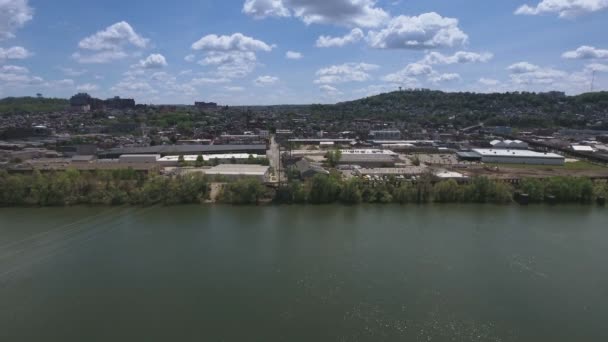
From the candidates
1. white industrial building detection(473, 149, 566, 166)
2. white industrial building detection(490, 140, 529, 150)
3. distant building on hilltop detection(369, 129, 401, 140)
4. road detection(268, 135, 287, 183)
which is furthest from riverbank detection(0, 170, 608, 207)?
distant building on hilltop detection(369, 129, 401, 140)

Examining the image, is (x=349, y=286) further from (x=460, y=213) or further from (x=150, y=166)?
(x=150, y=166)

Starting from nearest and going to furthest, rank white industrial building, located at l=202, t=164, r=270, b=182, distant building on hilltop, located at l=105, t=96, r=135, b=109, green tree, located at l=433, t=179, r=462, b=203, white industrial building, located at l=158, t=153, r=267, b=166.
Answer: green tree, located at l=433, t=179, r=462, b=203, white industrial building, located at l=202, t=164, r=270, b=182, white industrial building, located at l=158, t=153, r=267, b=166, distant building on hilltop, located at l=105, t=96, r=135, b=109

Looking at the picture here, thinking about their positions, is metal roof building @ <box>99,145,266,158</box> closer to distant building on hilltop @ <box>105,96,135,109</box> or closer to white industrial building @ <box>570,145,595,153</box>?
white industrial building @ <box>570,145,595,153</box>

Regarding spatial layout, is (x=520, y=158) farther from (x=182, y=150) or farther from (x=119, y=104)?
(x=119, y=104)

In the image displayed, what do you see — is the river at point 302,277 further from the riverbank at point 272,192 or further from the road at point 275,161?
the road at point 275,161

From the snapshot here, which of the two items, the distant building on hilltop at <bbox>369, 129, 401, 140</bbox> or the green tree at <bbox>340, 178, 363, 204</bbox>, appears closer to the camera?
the green tree at <bbox>340, 178, 363, 204</bbox>

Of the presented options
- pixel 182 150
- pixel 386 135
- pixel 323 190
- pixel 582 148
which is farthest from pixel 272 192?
pixel 582 148

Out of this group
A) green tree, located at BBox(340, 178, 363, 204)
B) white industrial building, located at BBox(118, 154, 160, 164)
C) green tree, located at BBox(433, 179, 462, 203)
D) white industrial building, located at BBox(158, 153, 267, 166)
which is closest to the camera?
green tree, located at BBox(340, 178, 363, 204)
